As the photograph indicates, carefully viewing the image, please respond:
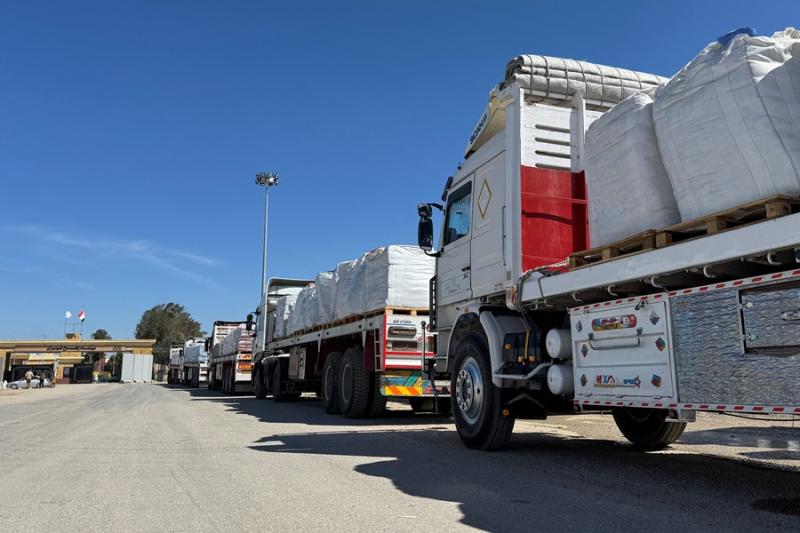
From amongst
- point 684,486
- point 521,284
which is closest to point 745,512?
point 684,486

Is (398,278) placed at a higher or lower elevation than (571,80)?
lower

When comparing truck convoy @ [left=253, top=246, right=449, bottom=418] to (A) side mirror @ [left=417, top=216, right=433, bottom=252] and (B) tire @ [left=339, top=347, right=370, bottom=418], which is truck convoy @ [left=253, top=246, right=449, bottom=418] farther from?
(A) side mirror @ [left=417, top=216, right=433, bottom=252]

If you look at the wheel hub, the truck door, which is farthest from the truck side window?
the wheel hub

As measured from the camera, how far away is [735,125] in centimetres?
412

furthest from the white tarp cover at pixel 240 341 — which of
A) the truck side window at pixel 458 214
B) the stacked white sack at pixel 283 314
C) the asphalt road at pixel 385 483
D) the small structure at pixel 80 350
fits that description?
the small structure at pixel 80 350

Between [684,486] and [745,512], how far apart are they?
3.02ft

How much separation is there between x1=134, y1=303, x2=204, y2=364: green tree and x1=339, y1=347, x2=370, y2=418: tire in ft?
279

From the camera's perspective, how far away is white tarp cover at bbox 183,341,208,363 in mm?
37900

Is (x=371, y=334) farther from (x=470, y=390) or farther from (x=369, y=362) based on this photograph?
(x=470, y=390)

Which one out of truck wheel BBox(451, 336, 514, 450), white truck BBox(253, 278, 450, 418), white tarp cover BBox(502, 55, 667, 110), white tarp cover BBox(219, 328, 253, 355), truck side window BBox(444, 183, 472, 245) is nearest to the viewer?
truck wheel BBox(451, 336, 514, 450)

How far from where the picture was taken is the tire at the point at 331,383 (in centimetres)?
1268

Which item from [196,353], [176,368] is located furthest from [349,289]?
[176,368]

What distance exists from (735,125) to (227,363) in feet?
85.3

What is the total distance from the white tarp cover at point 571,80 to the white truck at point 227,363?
17.8 m
